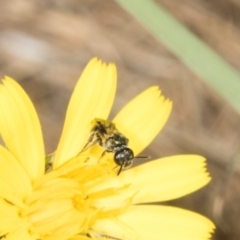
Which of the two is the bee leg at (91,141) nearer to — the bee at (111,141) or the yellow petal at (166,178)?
the bee at (111,141)

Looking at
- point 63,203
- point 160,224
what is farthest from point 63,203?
point 160,224

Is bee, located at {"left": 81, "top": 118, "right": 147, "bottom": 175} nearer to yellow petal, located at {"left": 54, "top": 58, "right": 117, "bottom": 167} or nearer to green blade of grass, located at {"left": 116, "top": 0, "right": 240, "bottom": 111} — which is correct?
yellow petal, located at {"left": 54, "top": 58, "right": 117, "bottom": 167}

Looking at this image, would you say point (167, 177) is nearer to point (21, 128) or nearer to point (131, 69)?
point (21, 128)

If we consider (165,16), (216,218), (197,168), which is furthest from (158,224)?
(216,218)

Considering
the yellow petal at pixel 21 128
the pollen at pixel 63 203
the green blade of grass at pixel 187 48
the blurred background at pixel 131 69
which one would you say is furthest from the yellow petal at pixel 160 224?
the blurred background at pixel 131 69

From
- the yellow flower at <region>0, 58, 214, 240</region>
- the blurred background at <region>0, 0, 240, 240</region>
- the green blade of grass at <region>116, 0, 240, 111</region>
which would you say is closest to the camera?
the green blade of grass at <region>116, 0, 240, 111</region>

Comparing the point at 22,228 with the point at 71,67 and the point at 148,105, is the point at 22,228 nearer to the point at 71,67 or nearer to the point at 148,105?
the point at 148,105

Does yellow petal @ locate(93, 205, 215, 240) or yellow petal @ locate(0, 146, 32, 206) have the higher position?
yellow petal @ locate(93, 205, 215, 240)

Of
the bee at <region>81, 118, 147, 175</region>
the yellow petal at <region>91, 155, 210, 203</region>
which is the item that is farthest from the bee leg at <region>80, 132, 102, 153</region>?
the yellow petal at <region>91, 155, 210, 203</region>
